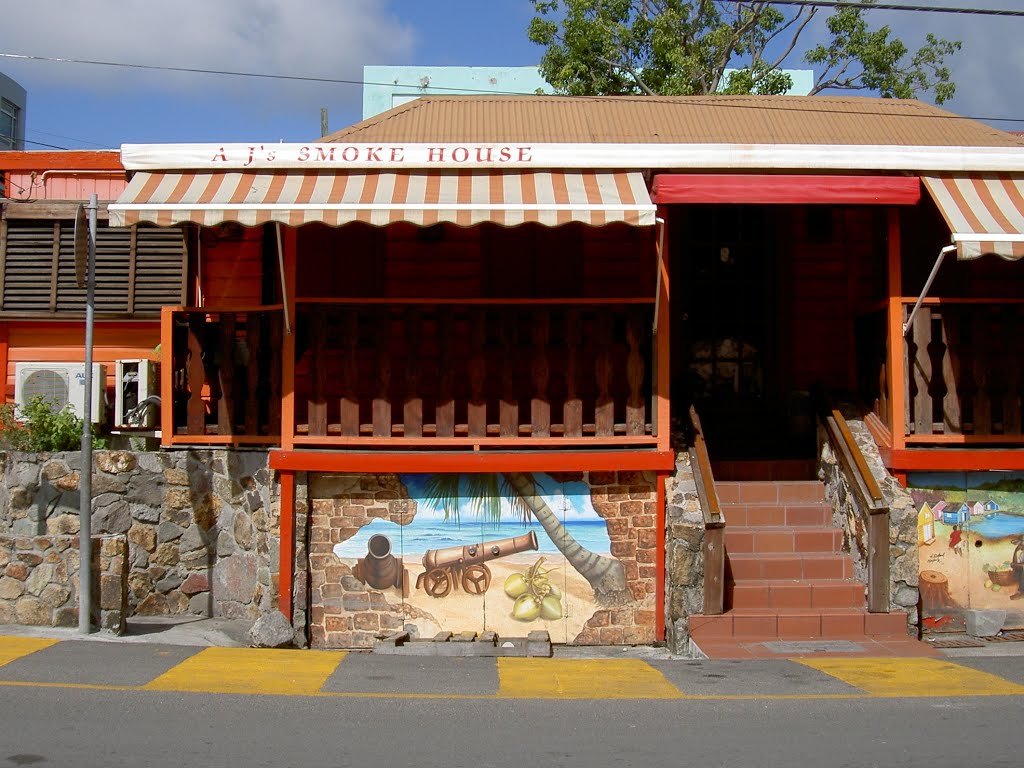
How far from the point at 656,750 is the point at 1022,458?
17.5 feet

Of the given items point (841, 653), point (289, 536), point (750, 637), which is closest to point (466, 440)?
point (289, 536)

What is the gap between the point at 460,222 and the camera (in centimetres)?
789

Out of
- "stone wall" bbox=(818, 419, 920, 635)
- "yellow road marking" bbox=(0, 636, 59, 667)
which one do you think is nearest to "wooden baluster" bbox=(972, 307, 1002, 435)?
"stone wall" bbox=(818, 419, 920, 635)

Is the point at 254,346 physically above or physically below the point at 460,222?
below

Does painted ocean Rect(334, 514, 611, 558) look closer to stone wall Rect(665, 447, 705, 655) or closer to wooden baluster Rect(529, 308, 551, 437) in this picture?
stone wall Rect(665, 447, 705, 655)

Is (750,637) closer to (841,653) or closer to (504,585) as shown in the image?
(841,653)

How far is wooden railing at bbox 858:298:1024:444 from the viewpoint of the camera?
8992 millimetres

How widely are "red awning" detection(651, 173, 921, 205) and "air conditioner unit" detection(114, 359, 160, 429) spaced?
551 cm

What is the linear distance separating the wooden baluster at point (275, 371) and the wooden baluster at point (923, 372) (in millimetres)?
5616

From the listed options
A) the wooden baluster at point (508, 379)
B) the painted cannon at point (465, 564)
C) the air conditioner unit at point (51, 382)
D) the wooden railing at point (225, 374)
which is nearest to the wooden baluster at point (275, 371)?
the wooden railing at point (225, 374)

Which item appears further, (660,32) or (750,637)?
(660,32)

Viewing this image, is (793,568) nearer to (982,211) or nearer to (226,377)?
(982,211)

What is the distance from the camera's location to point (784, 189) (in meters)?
8.56

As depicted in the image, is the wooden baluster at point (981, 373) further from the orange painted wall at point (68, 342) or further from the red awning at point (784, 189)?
the orange painted wall at point (68, 342)
